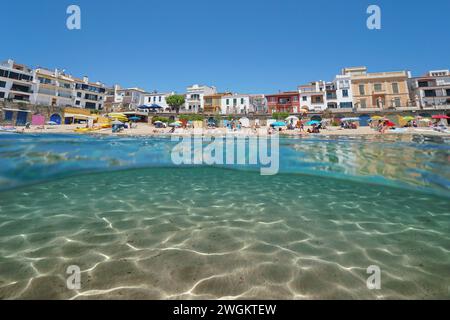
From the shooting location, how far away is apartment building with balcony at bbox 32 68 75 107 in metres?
59.8

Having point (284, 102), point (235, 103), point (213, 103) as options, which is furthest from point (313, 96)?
point (213, 103)

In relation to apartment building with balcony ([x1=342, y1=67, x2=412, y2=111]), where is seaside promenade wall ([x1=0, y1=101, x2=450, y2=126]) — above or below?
below

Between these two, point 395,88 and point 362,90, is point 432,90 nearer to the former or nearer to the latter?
point 395,88

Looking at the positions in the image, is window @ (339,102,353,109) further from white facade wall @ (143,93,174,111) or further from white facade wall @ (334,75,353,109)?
white facade wall @ (143,93,174,111)

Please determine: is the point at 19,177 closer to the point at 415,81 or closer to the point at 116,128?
the point at 116,128

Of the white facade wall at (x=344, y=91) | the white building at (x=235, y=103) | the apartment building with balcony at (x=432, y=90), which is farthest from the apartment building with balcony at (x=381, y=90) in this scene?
the white building at (x=235, y=103)

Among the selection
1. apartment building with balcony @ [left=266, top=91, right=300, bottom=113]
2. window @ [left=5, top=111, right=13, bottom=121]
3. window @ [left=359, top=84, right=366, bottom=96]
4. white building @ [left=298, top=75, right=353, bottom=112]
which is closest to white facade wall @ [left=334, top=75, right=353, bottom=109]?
white building @ [left=298, top=75, right=353, bottom=112]

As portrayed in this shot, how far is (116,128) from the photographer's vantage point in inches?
1474

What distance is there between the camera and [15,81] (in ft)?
183

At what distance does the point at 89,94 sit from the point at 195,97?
32.8m

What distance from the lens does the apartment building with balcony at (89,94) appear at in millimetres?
68738

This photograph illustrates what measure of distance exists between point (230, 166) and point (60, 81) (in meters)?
73.0

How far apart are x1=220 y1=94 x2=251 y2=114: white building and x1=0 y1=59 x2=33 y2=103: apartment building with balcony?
159 ft

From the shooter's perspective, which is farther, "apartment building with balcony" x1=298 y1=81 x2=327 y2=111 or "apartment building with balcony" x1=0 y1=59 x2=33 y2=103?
"apartment building with balcony" x1=298 y1=81 x2=327 y2=111
